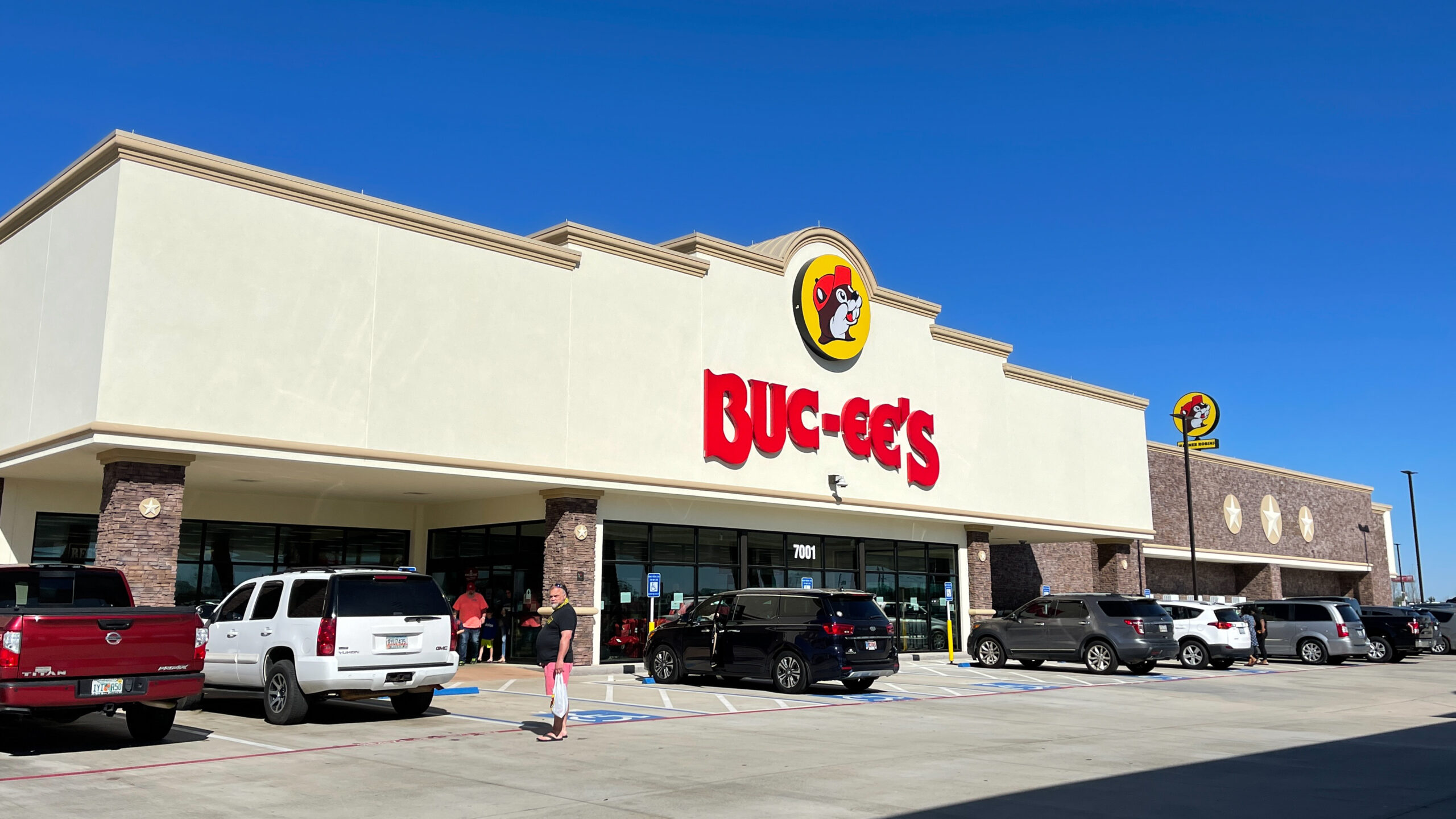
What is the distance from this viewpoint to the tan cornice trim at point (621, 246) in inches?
938

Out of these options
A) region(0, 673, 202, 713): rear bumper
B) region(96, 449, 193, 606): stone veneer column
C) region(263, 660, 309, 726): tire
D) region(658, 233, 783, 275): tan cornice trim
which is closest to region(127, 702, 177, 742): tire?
region(0, 673, 202, 713): rear bumper

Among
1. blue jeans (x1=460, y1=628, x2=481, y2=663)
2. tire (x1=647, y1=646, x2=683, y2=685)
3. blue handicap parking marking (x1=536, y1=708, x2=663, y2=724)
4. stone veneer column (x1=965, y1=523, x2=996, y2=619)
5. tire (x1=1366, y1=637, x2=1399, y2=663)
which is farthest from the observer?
stone veneer column (x1=965, y1=523, x2=996, y2=619)

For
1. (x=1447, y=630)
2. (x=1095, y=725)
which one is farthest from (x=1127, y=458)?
(x=1095, y=725)

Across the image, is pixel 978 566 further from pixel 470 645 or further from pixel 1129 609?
pixel 470 645

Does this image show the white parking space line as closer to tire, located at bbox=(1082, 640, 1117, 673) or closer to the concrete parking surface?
the concrete parking surface

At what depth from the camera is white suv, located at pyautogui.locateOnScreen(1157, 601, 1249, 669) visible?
27984 mm

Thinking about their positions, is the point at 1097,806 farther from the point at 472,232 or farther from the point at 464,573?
the point at 464,573

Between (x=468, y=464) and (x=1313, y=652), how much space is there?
24056 mm

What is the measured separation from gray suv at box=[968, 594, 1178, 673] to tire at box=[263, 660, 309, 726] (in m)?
17.0

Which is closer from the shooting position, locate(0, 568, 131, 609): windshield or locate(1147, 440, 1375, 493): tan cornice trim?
locate(0, 568, 131, 609): windshield

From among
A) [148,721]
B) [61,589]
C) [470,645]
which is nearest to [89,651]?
[148,721]

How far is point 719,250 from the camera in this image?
88.1ft

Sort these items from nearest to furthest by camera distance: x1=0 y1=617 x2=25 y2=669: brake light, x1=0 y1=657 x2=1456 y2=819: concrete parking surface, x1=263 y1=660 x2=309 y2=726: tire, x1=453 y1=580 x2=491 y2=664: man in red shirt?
x1=0 y1=657 x2=1456 y2=819: concrete parking surface, x1=0 y1=617 x2=25 y2=669: brake light, x1=263 y1=660 x2=309 y2=726: tire, x1=453 y1=580 x2=491 y2=664: man in red shirt

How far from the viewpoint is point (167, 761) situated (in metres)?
10.9
